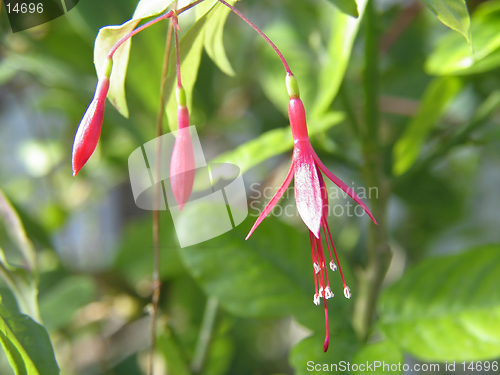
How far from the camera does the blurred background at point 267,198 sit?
297 mm

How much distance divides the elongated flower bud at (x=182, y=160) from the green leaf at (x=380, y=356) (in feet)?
0.54

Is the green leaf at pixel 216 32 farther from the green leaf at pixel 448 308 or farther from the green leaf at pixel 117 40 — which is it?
the green leaf at pixel 448 308

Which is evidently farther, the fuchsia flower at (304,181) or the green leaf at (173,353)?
the green leaf at (173,353)

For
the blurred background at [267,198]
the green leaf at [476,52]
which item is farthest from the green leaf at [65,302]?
the green leaf at [476,52]

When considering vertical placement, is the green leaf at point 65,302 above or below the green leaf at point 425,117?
below

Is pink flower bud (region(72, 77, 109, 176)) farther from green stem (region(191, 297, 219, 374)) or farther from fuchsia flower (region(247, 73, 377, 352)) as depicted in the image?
green stem (region(191, 297, 219, 374))

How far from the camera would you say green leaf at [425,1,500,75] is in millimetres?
269

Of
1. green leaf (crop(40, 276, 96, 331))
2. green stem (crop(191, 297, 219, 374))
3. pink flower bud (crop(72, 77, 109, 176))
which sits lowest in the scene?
green stem (crop(191, 297, 219, 374))

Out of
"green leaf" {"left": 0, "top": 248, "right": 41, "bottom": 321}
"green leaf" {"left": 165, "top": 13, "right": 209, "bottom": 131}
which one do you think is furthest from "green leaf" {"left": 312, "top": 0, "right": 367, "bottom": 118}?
"green leaf" {"left": 0, "top": 248, "right": 41, "bottom": 321}

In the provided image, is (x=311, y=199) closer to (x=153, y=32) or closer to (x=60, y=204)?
(x=153, y=32)

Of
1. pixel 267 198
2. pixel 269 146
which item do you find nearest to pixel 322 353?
pixel 269 146

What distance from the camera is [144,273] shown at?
19.1 inches

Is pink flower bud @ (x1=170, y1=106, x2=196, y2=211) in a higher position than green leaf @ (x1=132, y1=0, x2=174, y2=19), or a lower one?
lower

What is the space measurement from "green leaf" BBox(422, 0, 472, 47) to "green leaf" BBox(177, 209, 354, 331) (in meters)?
0.18
